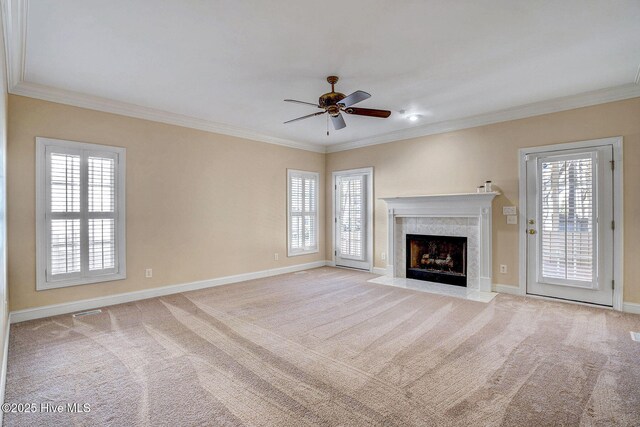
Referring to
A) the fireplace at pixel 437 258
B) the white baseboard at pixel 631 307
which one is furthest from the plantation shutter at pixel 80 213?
the white baseboard at pixel 631 307

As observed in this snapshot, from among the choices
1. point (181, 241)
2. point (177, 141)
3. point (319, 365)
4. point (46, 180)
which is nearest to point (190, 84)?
point (177, 141)

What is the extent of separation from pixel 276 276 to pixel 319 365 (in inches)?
141

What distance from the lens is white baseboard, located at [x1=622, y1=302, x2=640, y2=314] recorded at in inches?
149

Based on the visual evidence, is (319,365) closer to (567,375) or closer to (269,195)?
(567,375)

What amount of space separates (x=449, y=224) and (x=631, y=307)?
7.82ft

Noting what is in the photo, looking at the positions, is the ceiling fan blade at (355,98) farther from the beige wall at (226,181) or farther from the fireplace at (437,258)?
the fireplace at (437,258)

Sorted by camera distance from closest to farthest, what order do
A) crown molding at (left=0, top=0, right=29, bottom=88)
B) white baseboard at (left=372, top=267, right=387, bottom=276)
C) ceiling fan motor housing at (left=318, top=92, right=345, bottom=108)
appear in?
crown molding at (left=0, top=0, right=29, bottom=88) → ceiling fan motor housing at (left=318, top=92, right=345, bottom=108) → white baseboard at (left=372, top=267, right=387, bottom=276)

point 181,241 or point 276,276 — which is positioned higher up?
point 181,241

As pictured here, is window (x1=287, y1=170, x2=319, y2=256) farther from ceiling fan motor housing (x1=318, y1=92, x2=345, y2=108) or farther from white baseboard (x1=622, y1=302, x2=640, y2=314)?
white baseboard (x1=622, y1=302, x2=640, y2=314)

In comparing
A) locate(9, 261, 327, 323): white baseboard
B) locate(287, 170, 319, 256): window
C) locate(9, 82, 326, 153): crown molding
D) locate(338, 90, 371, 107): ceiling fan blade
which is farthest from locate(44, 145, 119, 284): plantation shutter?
locate(338, 90, 371, 107): ceiling fan blade

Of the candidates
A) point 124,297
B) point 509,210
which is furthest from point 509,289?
point 124,297

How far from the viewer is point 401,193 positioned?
5895mm

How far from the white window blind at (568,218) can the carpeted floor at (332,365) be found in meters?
0.52

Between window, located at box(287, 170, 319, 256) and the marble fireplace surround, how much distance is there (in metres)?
1.78
